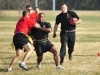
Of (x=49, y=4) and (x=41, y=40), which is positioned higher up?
(x=41, y=40)

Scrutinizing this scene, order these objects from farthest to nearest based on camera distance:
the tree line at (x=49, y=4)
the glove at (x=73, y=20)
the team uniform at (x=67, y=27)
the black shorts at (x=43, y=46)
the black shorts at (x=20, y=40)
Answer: the tree line at (x=49, y=4) < the team uniform at (x=67, y=27) < the glove at (x=73, y=20) < the black shorts at (x=43, y=46) < the black shorts at (x=20, y=40)

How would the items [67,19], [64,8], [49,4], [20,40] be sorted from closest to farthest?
[20,40] < [64,8] < [67,19] < [49,4]

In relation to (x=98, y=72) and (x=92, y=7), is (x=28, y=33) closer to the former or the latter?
(x=98, y=72)

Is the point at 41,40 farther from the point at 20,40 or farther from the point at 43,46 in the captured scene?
the point at 20,40

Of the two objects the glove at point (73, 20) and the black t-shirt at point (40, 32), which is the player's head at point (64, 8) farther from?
the black t-shirt at point (40, 32)

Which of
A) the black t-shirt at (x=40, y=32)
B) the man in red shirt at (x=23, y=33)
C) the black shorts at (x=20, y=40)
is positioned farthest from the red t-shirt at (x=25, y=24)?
the black t-shirt at (x=40, y=32)

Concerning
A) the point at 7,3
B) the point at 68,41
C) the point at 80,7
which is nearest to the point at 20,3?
the point at 7,3

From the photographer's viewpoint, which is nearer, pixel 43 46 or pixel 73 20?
pixel 43 46

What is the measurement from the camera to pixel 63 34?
1209 cm

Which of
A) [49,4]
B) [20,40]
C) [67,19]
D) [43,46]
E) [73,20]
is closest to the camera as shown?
[20,40]

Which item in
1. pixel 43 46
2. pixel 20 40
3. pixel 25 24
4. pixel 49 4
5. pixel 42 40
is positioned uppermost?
pixel 25 24

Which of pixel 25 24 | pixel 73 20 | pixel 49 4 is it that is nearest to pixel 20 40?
pixel 25 24

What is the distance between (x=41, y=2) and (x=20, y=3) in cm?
2713

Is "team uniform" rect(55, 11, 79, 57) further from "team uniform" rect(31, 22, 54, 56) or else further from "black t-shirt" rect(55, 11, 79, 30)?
"team uniform" rect(31, 22, 54, 56)
